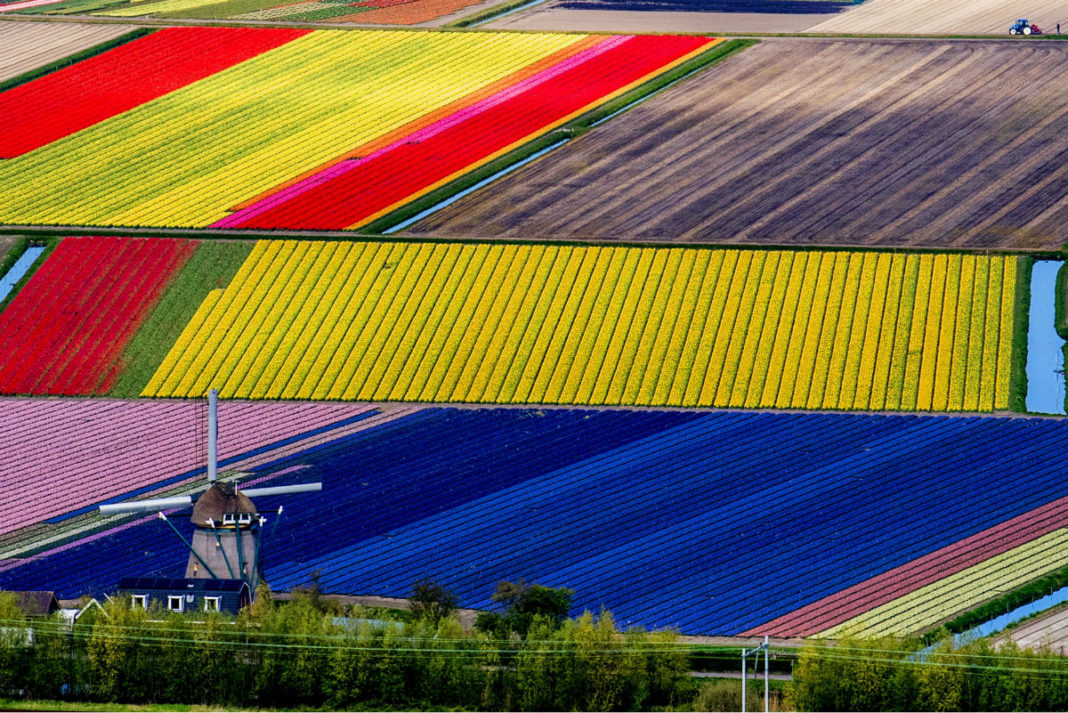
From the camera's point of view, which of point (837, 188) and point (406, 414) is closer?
point (406, 414)

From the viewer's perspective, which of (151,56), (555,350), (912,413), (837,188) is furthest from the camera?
(151,56)

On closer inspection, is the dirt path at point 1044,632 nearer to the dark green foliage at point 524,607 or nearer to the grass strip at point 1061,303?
the dark green foliage at point 524,607

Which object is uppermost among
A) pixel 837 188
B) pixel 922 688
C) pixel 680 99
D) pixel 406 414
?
pixel 680 99

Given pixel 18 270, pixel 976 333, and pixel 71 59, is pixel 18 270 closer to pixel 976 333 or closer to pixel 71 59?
pixel 71 59

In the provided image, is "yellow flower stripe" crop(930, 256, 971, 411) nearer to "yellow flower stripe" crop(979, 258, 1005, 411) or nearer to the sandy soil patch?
"yellow flower stripe" crop(979, 258, 1005, 411)

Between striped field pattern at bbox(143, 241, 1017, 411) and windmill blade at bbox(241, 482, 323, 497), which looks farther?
striped field pattern at bbox(143, 241, 1017, 411)

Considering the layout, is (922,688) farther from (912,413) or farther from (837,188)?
(837,188)

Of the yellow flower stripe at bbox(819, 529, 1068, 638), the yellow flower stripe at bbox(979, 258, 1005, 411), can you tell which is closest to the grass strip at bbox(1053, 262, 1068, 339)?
the yellow flower stripe at bbox(979, 258, 1005, 411)

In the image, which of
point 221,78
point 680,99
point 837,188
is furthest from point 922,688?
point 221,78
